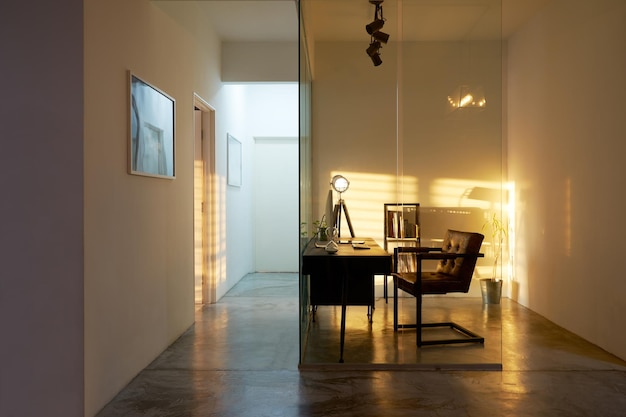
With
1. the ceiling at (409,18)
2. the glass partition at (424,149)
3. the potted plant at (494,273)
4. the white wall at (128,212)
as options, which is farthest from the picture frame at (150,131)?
the potted plant at (494,273)

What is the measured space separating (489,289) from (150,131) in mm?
2645

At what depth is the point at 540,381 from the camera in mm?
3416

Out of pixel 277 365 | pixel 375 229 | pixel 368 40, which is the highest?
pixel 368 40

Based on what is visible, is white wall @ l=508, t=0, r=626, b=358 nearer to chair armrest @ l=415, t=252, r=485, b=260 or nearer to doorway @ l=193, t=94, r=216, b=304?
chair armrest @ l=415, t=252, r=485, b=260

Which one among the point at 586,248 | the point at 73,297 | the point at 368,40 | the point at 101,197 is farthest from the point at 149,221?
the point at 586,248

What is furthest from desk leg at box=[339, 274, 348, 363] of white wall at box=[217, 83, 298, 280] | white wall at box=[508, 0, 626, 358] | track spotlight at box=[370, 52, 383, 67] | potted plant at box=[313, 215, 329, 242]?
white wall at box=[217, 83, 298, 280]

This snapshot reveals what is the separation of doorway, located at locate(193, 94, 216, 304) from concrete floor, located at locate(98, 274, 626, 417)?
56.3 inches

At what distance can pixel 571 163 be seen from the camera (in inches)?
182

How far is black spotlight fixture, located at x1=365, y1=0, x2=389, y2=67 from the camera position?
3740 mm

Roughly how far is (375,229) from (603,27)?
243 cm

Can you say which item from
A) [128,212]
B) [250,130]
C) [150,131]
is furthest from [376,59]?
[250,130]

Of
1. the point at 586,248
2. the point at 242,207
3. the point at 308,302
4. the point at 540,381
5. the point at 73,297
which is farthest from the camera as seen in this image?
the point at 242,207

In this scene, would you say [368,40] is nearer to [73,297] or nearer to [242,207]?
[73,297]

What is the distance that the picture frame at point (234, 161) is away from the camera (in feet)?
22.8
